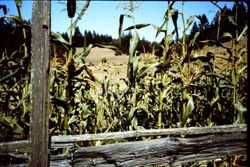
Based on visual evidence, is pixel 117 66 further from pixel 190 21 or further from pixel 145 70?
pixel 145 70

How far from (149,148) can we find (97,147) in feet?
1.47

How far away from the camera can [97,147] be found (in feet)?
7.41

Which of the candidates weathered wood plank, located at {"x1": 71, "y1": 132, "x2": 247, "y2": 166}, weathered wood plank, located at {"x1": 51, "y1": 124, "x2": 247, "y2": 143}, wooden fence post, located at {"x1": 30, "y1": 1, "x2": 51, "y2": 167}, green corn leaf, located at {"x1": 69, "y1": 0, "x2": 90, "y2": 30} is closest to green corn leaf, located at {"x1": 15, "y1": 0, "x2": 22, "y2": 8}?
green corn leaf, located at {"x1": 69, "y1": 0, "x2": 90, "y2": 30}

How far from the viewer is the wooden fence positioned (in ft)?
6.05

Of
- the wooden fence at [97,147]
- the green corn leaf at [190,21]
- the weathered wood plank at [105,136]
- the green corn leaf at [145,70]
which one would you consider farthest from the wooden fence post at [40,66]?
the green corn leaf at [190,21]

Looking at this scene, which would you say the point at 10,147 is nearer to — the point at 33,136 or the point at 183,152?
the point at 33,136

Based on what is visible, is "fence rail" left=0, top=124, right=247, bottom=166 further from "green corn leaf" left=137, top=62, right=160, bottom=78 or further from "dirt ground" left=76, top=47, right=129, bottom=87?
"dirt ground" left=76, top=47, right=129, bottom=87

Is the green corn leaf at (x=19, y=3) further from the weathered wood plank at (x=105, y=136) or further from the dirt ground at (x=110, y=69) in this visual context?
the weathered wood plank at (x=105, y=136)

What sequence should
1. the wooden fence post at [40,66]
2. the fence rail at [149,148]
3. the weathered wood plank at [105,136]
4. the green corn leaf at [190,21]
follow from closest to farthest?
the wooden fence post at [40,66], the weathered wood plank at [105,136], the fence rail at [149,148], the green corn leaf at [190,21]

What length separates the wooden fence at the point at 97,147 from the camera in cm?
184

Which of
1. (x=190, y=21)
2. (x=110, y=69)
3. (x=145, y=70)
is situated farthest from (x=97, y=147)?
(x=110, y=69)

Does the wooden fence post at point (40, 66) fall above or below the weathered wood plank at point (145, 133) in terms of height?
above

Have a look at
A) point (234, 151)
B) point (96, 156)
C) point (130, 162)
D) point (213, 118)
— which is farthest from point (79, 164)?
point (213, 118)

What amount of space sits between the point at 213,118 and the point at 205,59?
1.23 metres
